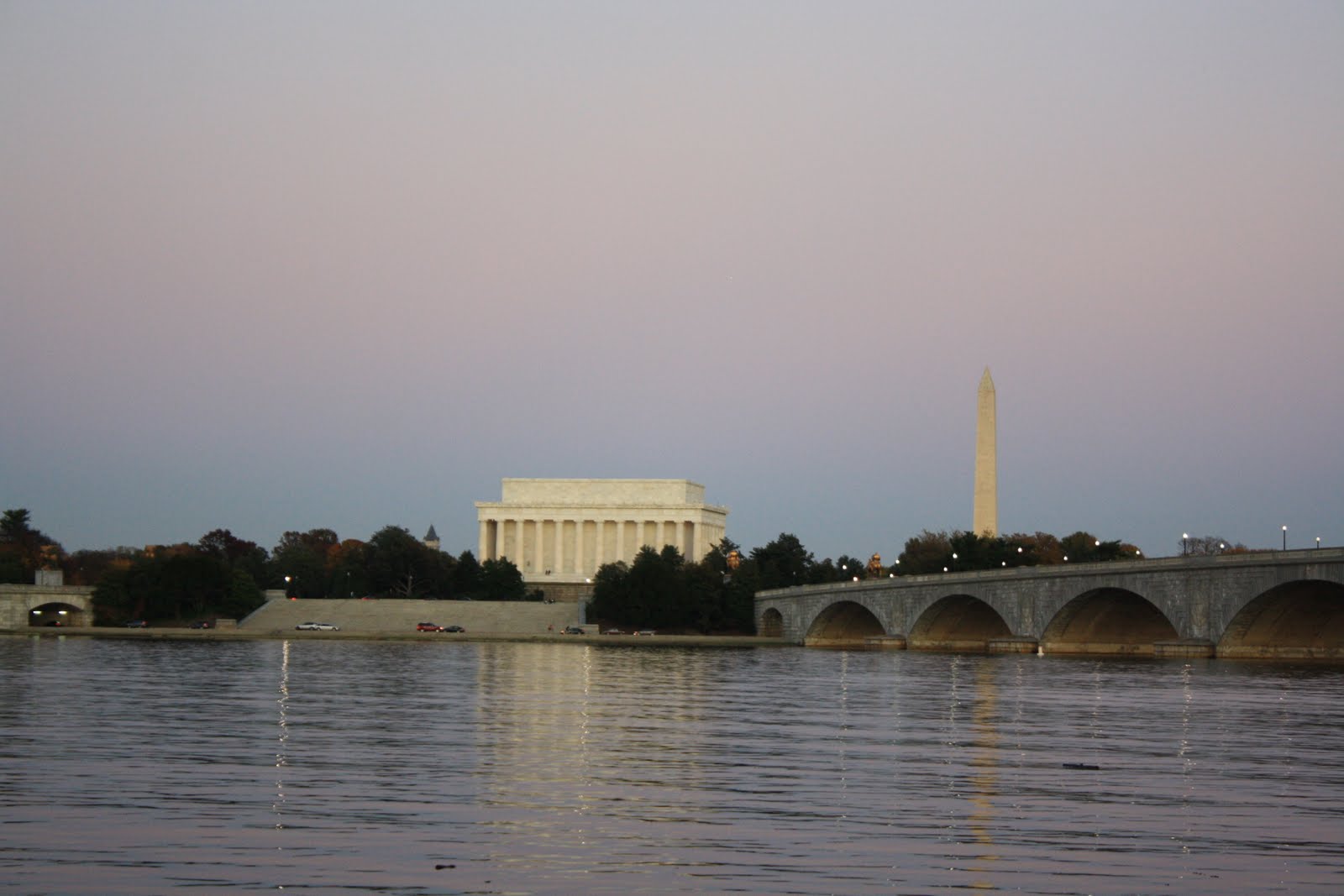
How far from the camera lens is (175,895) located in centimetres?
1552

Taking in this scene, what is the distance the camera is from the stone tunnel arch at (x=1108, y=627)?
90.1 meters

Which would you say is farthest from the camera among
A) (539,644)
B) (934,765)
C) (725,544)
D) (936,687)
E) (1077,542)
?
(725,544)

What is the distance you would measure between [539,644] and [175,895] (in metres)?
105

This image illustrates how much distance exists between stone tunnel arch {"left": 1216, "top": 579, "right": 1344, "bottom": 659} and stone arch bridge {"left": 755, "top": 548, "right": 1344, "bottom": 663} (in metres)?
0.05

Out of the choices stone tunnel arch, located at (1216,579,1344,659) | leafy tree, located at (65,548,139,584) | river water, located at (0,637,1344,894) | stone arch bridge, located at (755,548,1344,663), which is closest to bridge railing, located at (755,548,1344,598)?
stone arch bridge, located at (755,548,1344,663)

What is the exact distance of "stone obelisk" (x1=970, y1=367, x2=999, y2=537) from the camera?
130 meters

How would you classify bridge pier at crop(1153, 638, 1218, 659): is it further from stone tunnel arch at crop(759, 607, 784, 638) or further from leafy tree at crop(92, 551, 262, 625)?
leafy tree at crop(92, 551, 262, 625)

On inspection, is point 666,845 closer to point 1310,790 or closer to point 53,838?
point 53,838

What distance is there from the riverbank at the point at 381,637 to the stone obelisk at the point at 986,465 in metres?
19.0

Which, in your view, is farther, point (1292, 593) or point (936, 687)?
point (1292, 593)

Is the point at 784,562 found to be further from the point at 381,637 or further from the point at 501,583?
the point at 381,637

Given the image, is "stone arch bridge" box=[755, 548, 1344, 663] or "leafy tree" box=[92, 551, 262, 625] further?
"leafy tree" box=[92, 551, 262, 625]

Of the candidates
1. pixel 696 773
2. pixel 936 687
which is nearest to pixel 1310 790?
pixel 696 773

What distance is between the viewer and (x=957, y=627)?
364 ft
